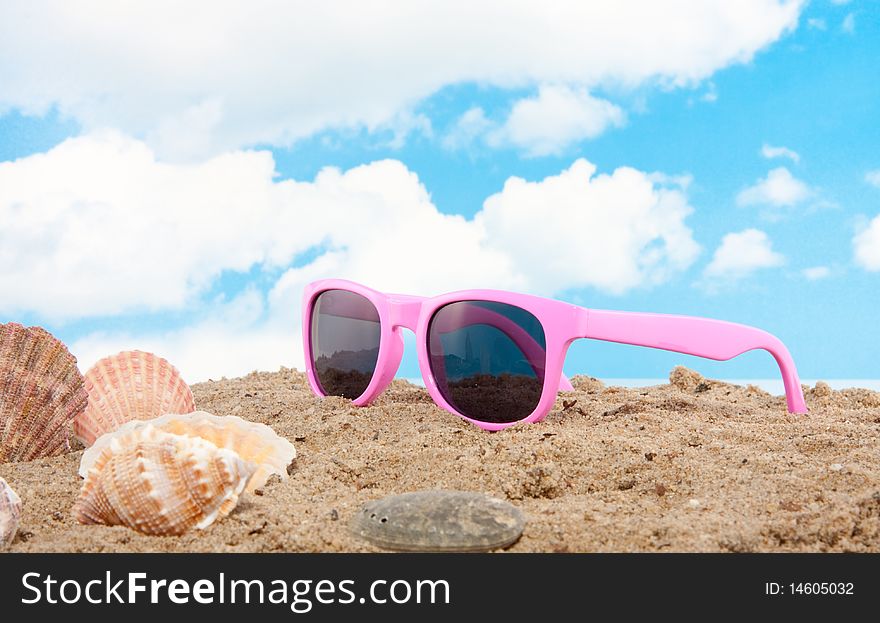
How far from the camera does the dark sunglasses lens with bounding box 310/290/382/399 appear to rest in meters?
5.32

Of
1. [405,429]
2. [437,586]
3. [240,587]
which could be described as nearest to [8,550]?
[240,587]

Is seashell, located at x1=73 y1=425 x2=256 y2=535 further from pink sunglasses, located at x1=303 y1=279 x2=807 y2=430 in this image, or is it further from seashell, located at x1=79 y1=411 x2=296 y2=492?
pink sunglasses, located at x1=303 y1=279 x2=807 y2=430

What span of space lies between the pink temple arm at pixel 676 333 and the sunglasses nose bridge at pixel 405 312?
118 cm

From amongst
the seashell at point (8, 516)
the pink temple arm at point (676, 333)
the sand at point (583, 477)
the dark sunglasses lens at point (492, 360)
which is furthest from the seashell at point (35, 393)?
the pink temple arm at point (676, 333)

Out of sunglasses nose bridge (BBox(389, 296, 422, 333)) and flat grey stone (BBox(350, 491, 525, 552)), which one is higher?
sunglasses nose bridge (BBox(389, 296, 422, 333))

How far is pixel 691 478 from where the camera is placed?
329 centimetres

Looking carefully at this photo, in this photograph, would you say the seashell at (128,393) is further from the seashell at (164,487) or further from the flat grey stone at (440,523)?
the flat grey stone at (440,523)

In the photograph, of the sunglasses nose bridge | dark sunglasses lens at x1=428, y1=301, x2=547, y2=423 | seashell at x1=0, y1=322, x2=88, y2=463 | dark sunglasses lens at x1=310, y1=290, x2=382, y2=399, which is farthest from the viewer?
dark sunglasses lens at x1=310, y1=290, x2=382, y2=399

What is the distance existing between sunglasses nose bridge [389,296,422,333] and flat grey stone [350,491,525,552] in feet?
7.60

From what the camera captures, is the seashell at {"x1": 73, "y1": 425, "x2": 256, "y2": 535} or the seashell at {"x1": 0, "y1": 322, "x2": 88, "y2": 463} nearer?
the seashell at {"x1": 73, "y1": 425, "x2": 256, "y2": 535}

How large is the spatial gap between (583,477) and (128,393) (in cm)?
266

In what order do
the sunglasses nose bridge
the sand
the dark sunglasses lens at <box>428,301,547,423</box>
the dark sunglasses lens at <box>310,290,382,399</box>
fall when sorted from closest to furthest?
the sand → the dark sunglasses lens at <box>428,301,547,423</box> → the sunglasses nose bridge → the dark sunglasses lens at <box>310,290,382,399</box>

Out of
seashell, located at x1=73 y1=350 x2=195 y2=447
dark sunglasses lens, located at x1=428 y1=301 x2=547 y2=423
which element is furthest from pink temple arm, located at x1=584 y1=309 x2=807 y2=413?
seashell, located at x1=73 y1=350 x2=195 y2=447

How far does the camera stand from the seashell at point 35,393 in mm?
3973
